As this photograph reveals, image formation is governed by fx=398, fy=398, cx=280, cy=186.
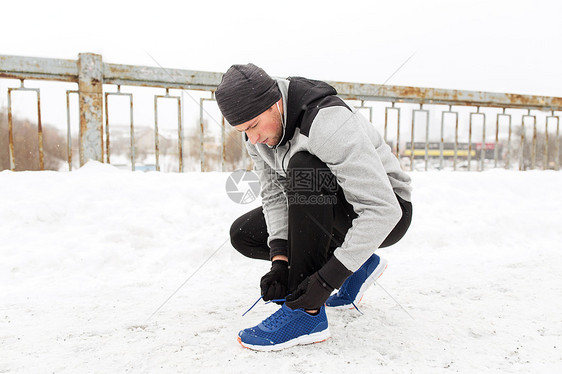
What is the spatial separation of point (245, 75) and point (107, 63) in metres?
2.70

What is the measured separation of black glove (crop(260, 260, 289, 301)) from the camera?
148 centimetres

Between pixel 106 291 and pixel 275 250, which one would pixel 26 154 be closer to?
pixel 106 291

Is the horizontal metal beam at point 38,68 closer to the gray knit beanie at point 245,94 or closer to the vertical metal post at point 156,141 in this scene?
the vertical metal post at point 156,141

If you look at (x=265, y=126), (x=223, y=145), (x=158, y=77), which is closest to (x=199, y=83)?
(x=158, y=77)

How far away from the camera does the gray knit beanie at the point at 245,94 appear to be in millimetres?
1378

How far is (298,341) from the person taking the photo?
1.37m

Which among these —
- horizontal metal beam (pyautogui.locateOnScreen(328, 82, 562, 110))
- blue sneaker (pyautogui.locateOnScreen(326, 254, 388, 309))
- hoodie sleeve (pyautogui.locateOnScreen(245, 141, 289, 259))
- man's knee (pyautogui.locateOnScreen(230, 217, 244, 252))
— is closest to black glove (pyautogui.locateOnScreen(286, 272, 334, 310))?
hoodie sleeve (pyautogui.locateOnScreen(245, 141, 289, 259))

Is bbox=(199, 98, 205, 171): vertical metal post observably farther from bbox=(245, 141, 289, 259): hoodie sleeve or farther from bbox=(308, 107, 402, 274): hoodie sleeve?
bbox=(308, 107, 402, 274): hoodie sleeve

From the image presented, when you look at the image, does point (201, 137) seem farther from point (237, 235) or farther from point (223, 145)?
→ point (237, 235)

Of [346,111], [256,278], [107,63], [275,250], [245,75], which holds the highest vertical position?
[107,63]

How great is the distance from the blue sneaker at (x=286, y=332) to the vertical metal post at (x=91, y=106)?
2.75m

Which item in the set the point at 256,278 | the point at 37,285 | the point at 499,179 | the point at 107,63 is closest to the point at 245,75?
the point at 256,278

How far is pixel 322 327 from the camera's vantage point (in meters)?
1.41

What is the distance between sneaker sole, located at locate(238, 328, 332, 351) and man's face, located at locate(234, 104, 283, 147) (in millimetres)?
718
